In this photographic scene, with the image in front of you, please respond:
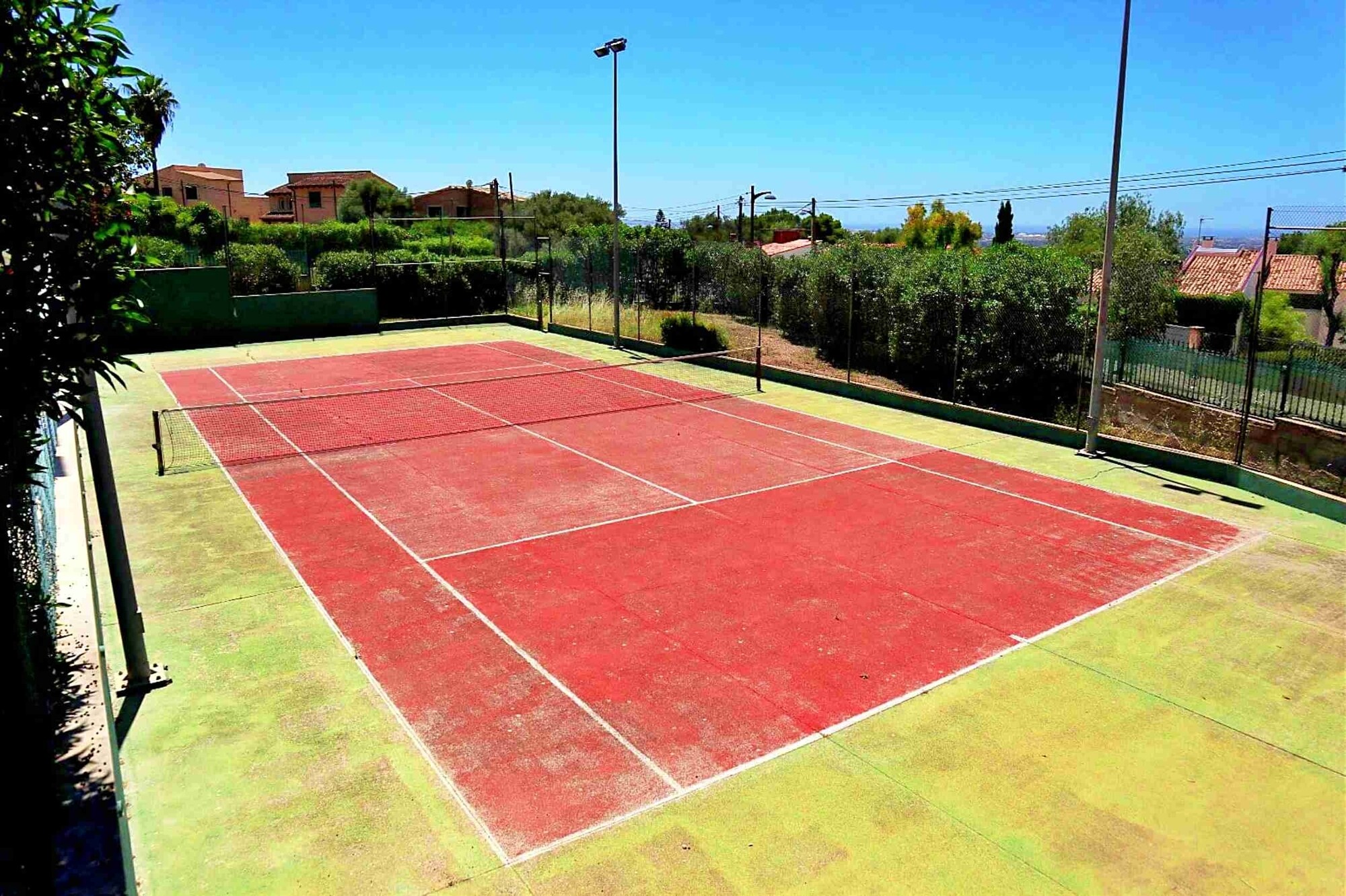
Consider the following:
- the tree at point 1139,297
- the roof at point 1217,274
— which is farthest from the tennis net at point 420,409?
the roof at point 1217,274

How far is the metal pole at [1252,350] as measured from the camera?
13.1 meters

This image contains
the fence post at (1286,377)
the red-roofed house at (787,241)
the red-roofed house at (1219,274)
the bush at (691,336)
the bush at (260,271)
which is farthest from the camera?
the red-roofed house at (787,241)

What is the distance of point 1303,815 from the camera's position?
21.8 feet

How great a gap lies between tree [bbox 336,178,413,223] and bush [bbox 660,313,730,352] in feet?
142

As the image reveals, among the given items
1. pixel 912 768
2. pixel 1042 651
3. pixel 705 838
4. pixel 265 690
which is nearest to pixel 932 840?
pixel 912 768

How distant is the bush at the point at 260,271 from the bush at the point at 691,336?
16791mm

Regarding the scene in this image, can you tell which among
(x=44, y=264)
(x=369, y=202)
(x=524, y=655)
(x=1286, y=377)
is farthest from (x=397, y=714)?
(x=369, y=202)

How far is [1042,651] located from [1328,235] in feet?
56.6

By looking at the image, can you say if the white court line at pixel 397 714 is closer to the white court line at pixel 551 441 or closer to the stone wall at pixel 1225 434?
the white court line at pixel 551 441

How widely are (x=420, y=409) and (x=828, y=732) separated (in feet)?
49.6

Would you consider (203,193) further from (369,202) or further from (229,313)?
(229,313)

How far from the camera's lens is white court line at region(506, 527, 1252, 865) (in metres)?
6.32

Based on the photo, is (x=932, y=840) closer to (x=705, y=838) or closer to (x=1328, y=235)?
(x=705, y=838)

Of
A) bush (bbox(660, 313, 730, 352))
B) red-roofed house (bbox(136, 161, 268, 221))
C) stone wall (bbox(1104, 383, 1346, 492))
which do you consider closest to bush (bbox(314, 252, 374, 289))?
bush (bbox(660, 313, 730, 352))
